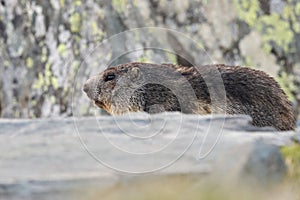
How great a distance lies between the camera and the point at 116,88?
14.9 feet

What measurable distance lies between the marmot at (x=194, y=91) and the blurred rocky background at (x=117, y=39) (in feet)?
7.77

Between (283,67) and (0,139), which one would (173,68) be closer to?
(0,139)

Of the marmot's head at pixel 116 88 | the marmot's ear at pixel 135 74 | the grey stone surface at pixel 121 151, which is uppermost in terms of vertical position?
the grey stone surface at pixel 121 151

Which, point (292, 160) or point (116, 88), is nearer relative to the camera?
point (292, 160)

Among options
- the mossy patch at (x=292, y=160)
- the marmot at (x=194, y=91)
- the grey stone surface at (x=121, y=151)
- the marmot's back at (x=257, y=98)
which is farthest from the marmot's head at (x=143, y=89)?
the mossy patch at (x=292, y=160)

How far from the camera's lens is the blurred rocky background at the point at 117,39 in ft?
22.9

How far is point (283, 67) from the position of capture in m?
7.12

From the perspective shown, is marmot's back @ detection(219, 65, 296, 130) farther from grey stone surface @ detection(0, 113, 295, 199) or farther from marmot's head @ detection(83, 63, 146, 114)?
grey stone surface @ detection(0, 113, 295, 199)

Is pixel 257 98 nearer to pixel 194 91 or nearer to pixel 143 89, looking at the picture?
pixel 194 91

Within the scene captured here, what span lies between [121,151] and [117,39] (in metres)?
4.62

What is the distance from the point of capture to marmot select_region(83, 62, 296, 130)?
13.0 feet

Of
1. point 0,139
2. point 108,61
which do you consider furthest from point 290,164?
point 108,61

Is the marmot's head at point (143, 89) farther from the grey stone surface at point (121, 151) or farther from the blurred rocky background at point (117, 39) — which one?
the blurred rocky background at point (117, 39)

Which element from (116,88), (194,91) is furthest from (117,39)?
(194,91)
